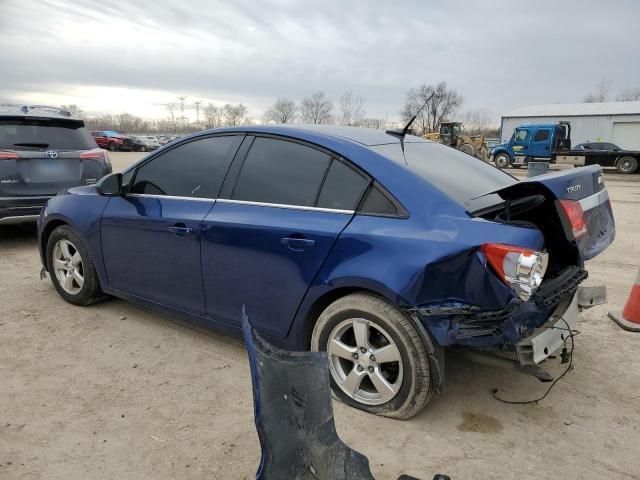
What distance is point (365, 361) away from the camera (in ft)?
9.02

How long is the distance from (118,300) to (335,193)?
2666mm

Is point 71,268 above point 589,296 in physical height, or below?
below

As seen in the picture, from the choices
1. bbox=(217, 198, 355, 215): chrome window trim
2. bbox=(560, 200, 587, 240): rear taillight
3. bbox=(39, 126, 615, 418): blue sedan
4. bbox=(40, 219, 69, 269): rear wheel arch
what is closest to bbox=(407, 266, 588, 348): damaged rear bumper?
bbox=(39, 126, 615, 418): blue sedan

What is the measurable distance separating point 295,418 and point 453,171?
1798mm

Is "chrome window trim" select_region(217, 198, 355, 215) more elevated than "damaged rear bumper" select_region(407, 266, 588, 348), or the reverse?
"chrome window trim" select_region(217, 198, 355, 215)

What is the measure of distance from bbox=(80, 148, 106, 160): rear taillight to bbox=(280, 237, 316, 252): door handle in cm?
477

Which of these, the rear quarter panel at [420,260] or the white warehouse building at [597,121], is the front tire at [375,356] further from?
the white warehouse building at [597,121]

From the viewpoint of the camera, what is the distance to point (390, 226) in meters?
2.60

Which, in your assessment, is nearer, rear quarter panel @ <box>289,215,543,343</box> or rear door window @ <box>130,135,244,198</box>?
rear quarter panel @ <box>289,215,543,343</box>

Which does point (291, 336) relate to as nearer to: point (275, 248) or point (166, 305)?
point (275, 248)

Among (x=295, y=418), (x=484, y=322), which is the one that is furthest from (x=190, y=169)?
(x=484, y=322)

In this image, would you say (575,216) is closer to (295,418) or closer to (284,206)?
(284,206)

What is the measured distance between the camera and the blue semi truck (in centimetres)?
2391

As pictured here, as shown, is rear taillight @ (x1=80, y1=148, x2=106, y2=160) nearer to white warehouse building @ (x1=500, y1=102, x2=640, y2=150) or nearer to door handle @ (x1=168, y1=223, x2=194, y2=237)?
door handle @ (x1=168, y1=223, x2=194, y2=237)
